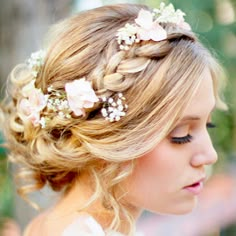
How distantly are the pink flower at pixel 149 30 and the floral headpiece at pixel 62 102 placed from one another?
17 centimetres

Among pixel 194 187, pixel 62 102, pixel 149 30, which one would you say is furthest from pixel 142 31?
pixel 194 187

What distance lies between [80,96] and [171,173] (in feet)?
0.99

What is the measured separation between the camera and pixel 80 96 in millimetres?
1638

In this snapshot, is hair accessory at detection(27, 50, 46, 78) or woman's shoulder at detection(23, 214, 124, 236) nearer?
woman's shoulder at detection(23, 214, 124, 236)

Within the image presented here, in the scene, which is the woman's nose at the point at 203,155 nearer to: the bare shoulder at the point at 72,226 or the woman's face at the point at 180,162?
the woman's face at the point at 180,162

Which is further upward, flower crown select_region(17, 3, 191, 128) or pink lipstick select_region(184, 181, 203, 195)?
flower crown select_region(17, 3, 191, 128)

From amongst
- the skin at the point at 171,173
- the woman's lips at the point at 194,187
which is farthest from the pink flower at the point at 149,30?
the woman's lips at the point at 194,187

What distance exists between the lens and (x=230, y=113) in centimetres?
259

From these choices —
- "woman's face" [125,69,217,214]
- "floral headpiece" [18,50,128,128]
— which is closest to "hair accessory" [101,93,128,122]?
"floral headpiece" [18,50,128,128]

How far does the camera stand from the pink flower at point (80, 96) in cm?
165

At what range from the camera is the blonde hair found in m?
1.63

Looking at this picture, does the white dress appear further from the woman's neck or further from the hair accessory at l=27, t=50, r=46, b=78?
the hair accessory at l=27, t=50, r=46, b=78

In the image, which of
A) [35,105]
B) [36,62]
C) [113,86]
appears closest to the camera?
[113,86]

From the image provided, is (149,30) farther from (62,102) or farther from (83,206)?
(83,206)
